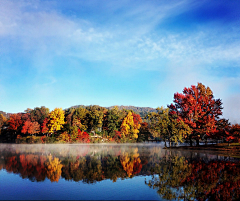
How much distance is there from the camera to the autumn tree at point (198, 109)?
39688 mm

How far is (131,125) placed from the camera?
7031cm

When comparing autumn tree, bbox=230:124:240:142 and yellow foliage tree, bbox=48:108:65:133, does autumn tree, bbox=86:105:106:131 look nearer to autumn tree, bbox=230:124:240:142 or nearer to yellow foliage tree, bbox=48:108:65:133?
yellow foliage tree, bbox=48:108:65:133

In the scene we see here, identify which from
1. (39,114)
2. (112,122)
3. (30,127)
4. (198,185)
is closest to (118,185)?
(198,185)

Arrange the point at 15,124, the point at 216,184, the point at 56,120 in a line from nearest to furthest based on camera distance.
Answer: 1. the point at 216,184
2. the point at 56,120
3. the point at 15,124

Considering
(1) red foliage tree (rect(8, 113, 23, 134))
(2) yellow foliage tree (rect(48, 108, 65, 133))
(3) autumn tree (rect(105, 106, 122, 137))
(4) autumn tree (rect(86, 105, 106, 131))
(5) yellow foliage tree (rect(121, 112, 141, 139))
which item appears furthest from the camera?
(1) red foliage tree (rect(8, 113, 23, 134))

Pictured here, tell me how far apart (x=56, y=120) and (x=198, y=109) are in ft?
144

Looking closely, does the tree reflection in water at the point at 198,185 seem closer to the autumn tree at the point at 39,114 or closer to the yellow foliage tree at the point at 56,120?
the yellow foliage tree at the point at 56,120

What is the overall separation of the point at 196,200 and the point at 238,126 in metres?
25.8

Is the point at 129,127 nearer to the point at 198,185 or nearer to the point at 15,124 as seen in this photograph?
the point at 15,124

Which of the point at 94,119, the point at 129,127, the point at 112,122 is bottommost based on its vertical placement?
the point at 129,127

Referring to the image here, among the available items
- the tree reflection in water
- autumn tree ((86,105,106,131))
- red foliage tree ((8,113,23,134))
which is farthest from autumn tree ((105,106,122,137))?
the tree reflection in water

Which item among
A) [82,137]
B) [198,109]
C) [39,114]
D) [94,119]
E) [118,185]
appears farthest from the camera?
[39,114]

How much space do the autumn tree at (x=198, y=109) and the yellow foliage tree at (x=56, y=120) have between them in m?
37.3

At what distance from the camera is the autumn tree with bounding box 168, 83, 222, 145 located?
39688 mm
